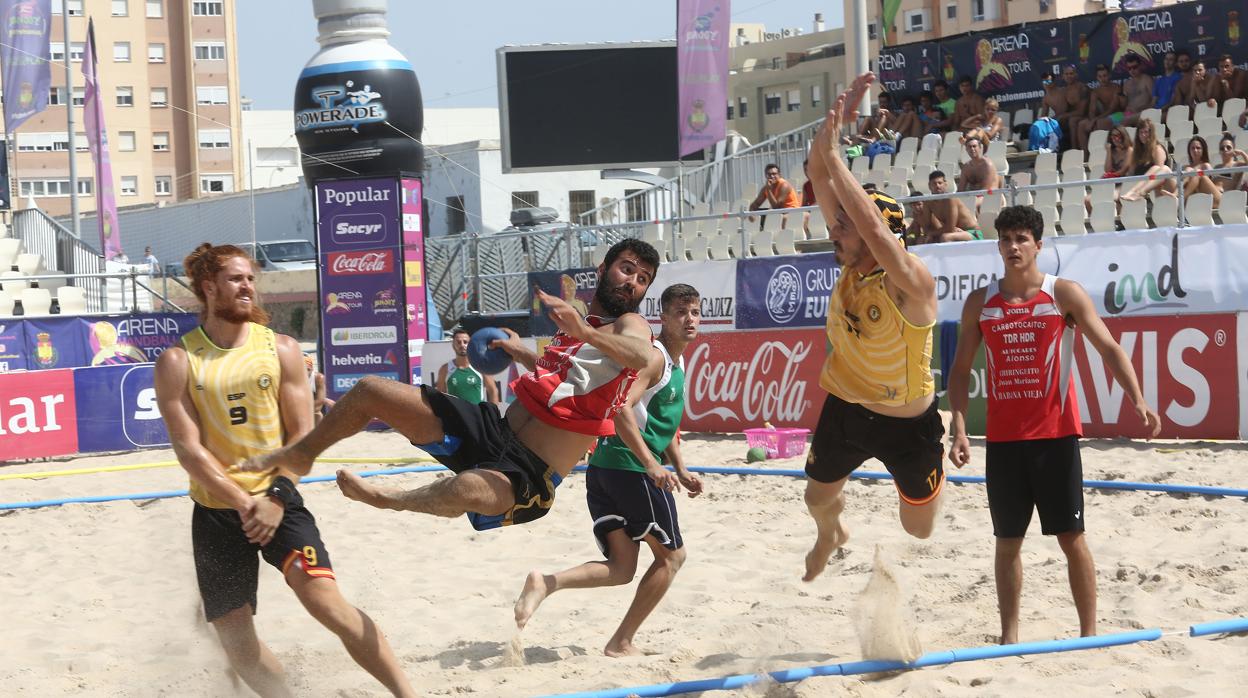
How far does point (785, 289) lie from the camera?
13367mm

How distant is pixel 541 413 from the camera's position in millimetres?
4656

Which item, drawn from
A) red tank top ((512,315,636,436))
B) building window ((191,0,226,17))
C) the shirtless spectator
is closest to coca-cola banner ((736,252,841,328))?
the shirtless spectator

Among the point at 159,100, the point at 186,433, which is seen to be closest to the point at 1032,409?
the point at 186,433

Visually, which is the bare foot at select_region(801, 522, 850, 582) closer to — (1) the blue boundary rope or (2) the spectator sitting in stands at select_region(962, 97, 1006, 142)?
(1) the blue boundary rope

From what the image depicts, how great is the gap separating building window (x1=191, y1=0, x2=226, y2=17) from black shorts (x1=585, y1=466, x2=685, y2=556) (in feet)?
197

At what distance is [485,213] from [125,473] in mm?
22546

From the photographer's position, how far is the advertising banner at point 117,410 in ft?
45.4

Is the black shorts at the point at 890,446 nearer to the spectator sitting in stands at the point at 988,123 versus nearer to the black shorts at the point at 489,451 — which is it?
the black shorts at the point at 489,451

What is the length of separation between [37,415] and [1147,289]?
1074 cm

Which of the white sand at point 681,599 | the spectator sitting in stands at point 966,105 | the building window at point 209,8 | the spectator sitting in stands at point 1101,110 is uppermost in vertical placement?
the building window at point 209,8

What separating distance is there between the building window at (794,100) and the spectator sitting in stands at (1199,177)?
40699 mm

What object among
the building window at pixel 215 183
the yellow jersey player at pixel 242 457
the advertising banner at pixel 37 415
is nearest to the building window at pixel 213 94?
the building window at pixel 215 183

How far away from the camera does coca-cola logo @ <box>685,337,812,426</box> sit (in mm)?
12547

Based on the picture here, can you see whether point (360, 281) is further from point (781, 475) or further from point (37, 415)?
point (781, 475)
